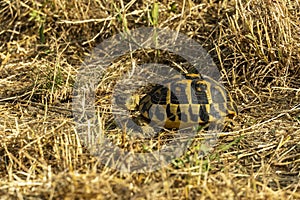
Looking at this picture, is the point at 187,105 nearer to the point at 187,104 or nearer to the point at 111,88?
the point at 187,104

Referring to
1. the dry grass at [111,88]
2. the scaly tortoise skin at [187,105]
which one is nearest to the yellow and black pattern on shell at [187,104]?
the scaly tortoise skin at [187,105]

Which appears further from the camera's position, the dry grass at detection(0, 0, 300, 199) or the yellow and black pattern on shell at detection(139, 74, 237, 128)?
the yellow and black pattern on shell at detection(139, 74, 237, 128)

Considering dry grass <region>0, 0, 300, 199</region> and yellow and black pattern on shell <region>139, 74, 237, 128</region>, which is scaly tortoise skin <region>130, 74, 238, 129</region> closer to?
yellow and black pattern on shell <region>139, 74, 237, 128</region>

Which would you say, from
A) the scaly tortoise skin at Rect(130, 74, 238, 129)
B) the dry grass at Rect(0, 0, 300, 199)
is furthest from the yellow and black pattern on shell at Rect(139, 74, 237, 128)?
the dry grass at Rect(0, 0, 300, 199)

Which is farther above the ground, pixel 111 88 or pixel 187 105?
pixel 111 88

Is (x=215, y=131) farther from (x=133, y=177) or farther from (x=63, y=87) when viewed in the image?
(x=63, y=87)

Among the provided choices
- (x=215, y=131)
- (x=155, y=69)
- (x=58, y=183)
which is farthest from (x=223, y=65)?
(x=58, y=183)

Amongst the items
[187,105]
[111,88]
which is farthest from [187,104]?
[111,88]
